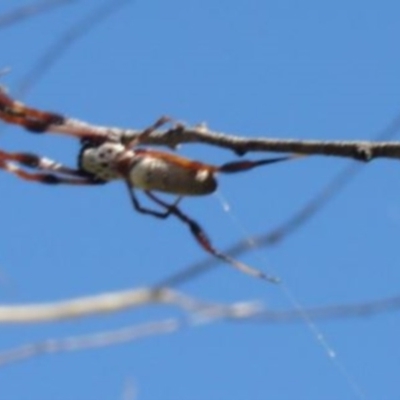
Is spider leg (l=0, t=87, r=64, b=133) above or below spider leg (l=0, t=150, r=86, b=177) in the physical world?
above

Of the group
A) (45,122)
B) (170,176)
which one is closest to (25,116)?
(45,122)

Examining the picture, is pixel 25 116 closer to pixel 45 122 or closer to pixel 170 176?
pixel 45 122

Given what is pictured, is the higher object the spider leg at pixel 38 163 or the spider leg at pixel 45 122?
the spider leg at pixel 45 122

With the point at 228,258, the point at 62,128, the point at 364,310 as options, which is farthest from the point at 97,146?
the point at 364,310

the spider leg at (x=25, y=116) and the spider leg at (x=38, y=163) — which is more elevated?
the spider leg at (x=25, y=116)

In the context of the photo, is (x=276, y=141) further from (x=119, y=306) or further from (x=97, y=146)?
(x=119, y=306)

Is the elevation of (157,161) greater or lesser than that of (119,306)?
greater
